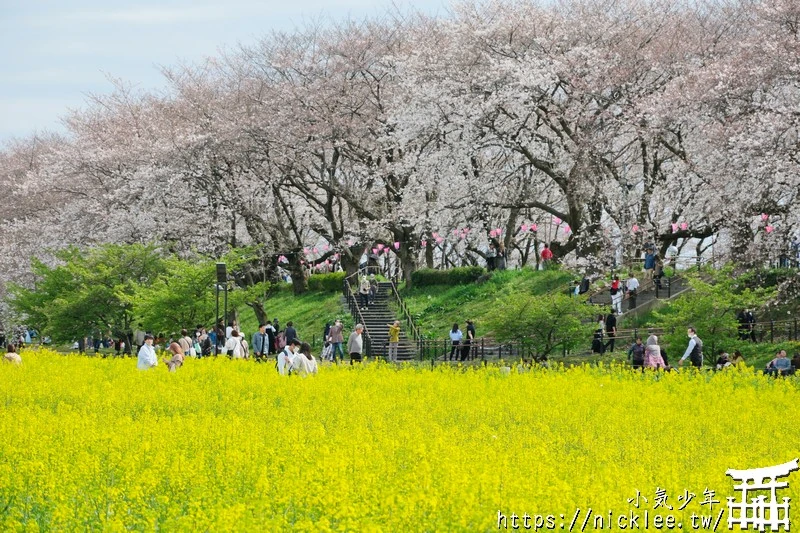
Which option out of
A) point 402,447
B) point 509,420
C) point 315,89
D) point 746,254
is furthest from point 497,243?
point 402,447

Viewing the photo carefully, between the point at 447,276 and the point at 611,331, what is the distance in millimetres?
12352

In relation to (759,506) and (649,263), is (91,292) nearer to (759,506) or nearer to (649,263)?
(649,263)

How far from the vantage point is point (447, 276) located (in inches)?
1617

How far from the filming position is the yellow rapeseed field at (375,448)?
359 inches

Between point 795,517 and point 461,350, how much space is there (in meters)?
22.0

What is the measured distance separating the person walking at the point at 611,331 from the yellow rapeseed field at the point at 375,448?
7.43m

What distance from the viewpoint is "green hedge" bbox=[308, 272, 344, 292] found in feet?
151

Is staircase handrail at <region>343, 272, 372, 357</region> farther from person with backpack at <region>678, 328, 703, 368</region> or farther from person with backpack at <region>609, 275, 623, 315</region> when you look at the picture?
person with backpack at <region>678, 328, 703, 368</region>

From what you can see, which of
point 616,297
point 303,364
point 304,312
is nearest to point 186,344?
point 303,364

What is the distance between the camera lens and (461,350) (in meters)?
31.0

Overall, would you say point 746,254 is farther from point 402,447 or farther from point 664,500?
point 664,500

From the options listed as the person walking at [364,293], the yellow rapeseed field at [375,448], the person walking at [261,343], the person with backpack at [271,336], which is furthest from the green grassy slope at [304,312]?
the yellow rapeseed field at [375,448]

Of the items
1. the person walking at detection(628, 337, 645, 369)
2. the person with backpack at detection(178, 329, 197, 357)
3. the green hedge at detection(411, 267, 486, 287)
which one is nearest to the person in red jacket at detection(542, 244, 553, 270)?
the green hedge at detection(411, 267, 486, 287)

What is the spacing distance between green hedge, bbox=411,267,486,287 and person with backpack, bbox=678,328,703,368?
16493 millimetres
